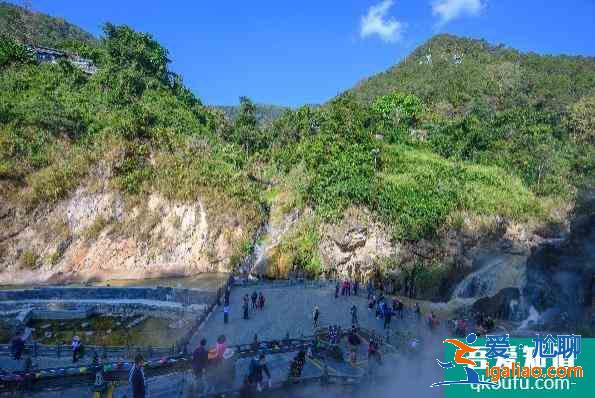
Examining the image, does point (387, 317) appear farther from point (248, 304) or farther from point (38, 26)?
point (38, 26)

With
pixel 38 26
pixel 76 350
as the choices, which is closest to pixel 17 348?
pixel 76 350

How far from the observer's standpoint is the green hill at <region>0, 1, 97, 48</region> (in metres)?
71.6

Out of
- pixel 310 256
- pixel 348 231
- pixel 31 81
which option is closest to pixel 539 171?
pixel 348 231

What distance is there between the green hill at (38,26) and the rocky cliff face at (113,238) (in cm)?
4031

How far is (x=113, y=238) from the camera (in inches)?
1403

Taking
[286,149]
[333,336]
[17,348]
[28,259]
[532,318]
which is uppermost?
[286,149]

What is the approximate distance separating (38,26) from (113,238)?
232 ft

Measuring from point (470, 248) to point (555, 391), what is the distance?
28.3 metres

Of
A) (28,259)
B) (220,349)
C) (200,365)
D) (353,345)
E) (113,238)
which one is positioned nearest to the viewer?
(200,365)

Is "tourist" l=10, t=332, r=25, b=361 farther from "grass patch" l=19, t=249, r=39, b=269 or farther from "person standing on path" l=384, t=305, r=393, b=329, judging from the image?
"grass patch" l=19, t=249, r=39, b=269

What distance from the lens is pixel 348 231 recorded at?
35.5m

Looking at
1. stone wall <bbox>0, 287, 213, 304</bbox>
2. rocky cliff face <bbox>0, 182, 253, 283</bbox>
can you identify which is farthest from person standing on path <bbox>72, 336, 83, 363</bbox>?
rocky cliff face <bbox>0, 182, 253, 283</bbox>

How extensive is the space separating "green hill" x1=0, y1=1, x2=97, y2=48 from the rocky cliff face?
40306mm

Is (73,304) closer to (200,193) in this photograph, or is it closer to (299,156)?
(200,193)
